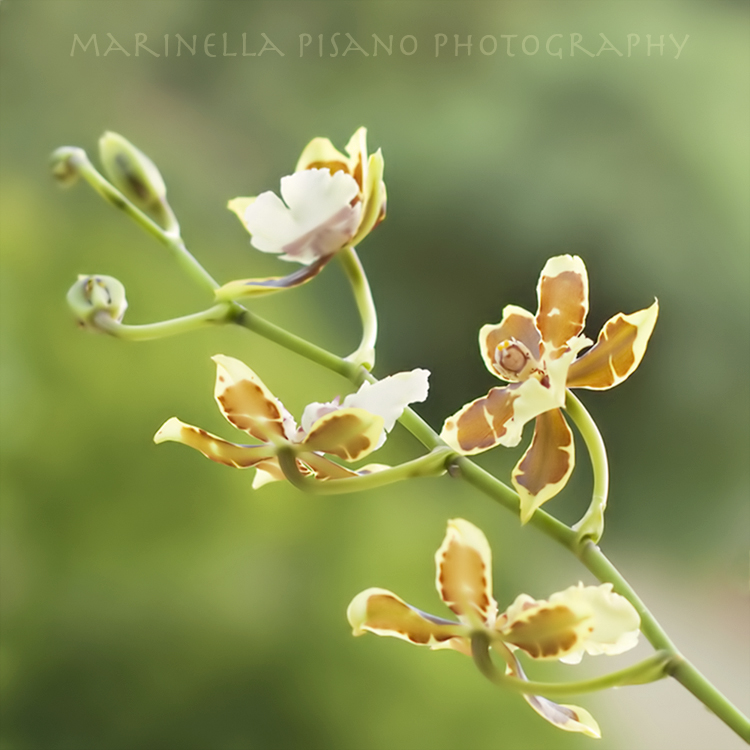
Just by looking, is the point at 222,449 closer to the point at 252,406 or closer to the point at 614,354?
the point at 252,406

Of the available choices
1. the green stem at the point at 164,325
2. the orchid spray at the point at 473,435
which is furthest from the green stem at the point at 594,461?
the green stem at the point at 164,325

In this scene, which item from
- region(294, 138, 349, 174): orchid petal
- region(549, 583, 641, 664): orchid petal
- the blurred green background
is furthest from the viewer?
the blurred green background

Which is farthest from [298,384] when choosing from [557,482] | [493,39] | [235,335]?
[557,482]

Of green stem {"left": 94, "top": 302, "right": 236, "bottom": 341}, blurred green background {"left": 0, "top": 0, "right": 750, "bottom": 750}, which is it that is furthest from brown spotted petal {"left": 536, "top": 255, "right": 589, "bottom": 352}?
blurred green background {"left": 0, "top": 0, "right": 750, "bottom": 750}

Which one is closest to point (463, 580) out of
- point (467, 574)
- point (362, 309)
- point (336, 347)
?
point (467, 574)

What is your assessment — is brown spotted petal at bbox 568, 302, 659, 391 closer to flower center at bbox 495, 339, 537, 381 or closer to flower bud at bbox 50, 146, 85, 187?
flower center at bbox 495, 339, 537, 381

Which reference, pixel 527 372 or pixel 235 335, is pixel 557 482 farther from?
pixel 235 335
